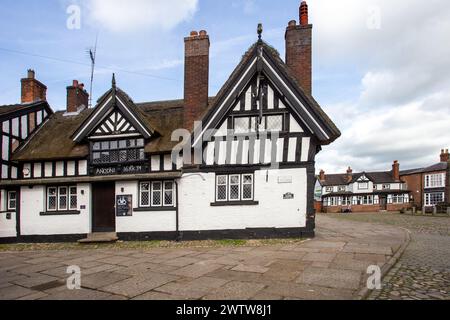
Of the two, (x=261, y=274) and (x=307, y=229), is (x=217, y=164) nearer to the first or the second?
(x=307, y=229)

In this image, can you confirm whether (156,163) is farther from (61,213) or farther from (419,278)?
(419,278)

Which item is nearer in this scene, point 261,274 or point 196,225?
point 261,274

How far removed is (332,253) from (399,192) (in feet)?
168

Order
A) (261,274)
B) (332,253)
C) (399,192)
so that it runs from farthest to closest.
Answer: (399,192) < (332,253) < (261,274)

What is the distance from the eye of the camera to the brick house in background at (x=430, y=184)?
46.3 m

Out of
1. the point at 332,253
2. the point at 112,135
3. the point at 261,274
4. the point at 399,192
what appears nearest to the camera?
the point at 261,274

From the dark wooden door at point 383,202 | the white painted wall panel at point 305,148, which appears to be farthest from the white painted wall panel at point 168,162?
the dark wooden door at point 383,202

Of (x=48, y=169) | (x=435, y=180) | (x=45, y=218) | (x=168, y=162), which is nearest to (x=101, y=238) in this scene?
(x=45, y=218)

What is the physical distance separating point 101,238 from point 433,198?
2209 inches

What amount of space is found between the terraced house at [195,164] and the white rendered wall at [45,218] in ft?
0.16

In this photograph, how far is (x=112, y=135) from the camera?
13.3m

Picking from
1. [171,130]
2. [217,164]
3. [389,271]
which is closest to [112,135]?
[171,130]

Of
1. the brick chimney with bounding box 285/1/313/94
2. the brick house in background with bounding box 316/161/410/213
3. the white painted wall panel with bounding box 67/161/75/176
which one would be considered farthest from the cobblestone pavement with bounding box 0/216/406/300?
the brick house in background with bounding box 316/161/410/213

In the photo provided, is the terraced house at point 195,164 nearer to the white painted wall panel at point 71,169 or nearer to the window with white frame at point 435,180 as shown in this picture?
the white painted wall panel at point 71,169
